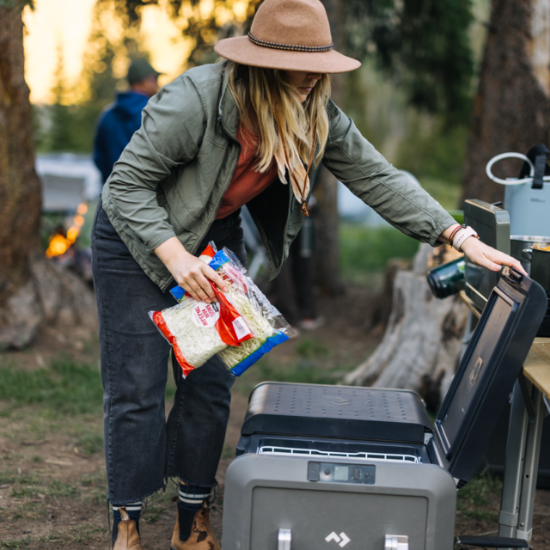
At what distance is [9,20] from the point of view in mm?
4449

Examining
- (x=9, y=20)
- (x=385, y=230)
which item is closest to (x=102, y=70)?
(x=385, y=230)

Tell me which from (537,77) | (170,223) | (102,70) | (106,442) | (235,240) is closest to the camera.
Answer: (170,223)

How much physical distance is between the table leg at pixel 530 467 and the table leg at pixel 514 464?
14mm

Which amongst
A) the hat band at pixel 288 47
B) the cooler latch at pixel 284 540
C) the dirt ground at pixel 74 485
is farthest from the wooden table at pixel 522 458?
the hat band at pixel 288 47

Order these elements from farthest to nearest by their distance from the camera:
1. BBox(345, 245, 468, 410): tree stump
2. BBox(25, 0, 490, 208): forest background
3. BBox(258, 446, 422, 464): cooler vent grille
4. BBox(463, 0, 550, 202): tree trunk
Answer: BBox(25, 0, 490, 208): forest background
BBox(463, 0, 550, 202): tree trunk
BBox(345, 245, 468, 410): tree stump
BBox(258, 446, 422, 464): cooler vent grille

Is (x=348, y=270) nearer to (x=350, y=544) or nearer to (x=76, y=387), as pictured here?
(x=76, y=387)

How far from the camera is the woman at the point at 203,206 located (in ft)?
5.67

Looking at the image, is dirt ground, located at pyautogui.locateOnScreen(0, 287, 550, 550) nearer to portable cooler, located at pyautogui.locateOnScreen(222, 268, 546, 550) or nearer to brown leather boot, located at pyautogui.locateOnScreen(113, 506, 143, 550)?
brown leather boot, located at pyautogui.locateOnScreen(113, 506, 143, 550)

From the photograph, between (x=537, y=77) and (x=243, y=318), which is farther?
(x=537, y=77)

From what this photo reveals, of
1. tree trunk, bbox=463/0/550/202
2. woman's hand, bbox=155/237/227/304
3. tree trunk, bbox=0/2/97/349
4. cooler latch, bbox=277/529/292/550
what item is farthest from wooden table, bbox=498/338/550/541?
tree trunk, bbox=0/2/97/349

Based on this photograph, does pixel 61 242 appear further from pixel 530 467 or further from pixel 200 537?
pixel 530 467

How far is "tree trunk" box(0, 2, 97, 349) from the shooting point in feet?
15.0

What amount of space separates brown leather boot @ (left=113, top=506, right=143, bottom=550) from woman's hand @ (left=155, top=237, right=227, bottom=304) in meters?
0.78

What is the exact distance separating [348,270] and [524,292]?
7.96 meters
